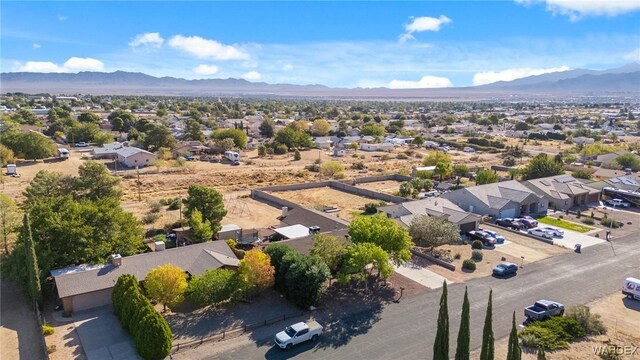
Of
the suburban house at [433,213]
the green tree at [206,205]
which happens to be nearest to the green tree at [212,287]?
the green tree at [206,205]

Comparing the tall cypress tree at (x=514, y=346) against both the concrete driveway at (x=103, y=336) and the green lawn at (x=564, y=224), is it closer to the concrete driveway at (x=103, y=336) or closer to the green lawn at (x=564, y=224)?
the concrete driveway at (x=103, y=336)

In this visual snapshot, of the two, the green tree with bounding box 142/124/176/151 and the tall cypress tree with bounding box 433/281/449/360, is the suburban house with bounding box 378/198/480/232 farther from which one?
the green tree with bounding box 142/124/176/151

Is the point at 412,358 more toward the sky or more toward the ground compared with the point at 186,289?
more toward the ground

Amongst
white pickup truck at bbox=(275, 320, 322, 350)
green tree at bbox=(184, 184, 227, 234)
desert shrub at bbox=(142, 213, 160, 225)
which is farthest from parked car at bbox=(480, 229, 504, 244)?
desert shrub at bbox=(142, 213, 160, 225)

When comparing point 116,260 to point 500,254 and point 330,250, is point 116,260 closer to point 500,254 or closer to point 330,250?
point 330,250

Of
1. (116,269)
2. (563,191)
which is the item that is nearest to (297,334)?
(116,269)

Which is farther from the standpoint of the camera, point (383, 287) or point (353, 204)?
point (353, 204)

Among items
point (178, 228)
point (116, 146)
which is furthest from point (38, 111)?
point (178, 228)

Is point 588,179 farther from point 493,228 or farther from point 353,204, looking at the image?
point 353,204
